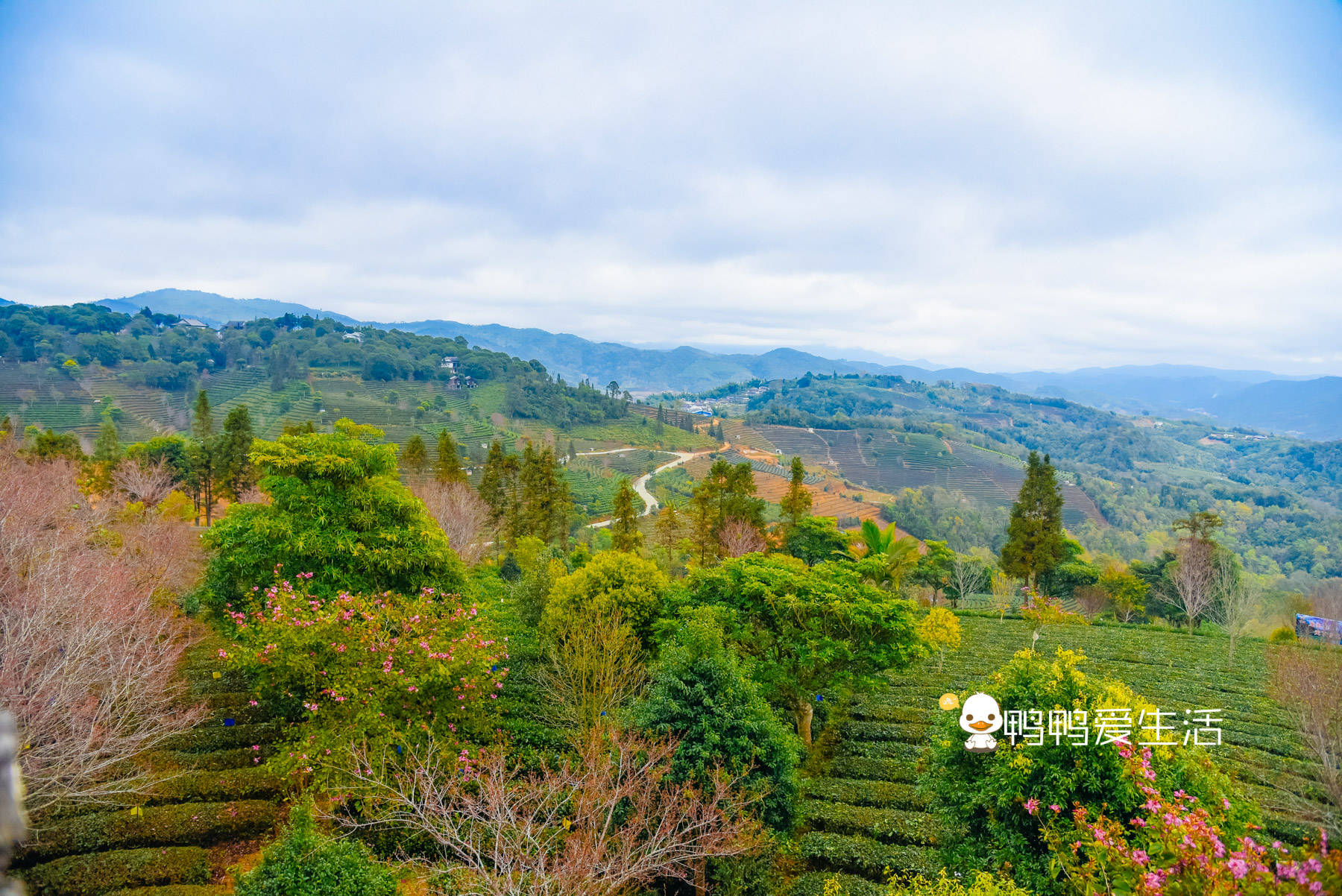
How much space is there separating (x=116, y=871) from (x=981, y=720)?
15.0m

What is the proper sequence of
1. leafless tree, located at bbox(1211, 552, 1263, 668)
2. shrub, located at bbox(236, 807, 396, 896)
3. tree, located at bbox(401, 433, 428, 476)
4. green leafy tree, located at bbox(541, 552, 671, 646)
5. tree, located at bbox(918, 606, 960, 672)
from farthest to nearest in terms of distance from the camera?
1. tree, located at bbox(401, 433, 428, 476)
2. leafless tree, located at bbox(1211, 552, 1263, 668)
3. tree, located at bbox(918, 606, 960, 672)
4. green leafy tree, located at bbox(541, 552, 671, 646)
5. shrub, located at bbox(236, 807, 396, 896)

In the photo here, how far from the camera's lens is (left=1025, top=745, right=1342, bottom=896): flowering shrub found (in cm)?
551

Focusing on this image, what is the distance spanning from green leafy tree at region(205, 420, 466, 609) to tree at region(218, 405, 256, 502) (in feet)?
80.0

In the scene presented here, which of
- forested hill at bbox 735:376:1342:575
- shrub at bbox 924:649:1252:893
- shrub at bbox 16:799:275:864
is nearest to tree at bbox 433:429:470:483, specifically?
shrub at bbox 16:799:275:864

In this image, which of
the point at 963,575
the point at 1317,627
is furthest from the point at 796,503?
the point at 1317,627

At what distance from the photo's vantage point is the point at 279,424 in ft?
272

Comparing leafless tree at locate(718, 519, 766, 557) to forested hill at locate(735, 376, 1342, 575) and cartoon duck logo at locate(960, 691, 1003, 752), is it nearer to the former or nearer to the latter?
cartoon duck logo at locate(960, 691, 1003, 752)

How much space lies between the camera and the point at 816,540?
3130 cm

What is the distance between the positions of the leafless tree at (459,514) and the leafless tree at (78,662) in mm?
13131

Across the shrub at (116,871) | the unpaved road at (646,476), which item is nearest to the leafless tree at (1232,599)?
the shrub at (116,871)

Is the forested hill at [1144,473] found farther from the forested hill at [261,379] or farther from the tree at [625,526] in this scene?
the forested hill at [261,379]

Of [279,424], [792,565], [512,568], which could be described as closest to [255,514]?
[792,565]

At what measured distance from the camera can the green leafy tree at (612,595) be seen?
17.5m

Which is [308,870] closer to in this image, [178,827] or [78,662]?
[178,827]
